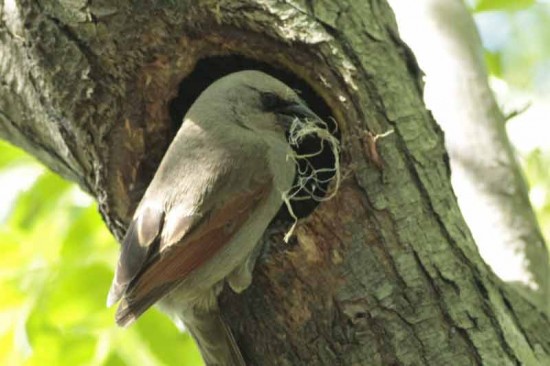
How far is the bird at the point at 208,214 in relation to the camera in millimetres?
3789

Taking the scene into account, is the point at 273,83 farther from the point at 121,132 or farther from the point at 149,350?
the point at 149,350

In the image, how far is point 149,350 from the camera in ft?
15.3

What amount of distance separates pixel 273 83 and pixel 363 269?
4.03ft

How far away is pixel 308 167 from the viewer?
15.3 feet

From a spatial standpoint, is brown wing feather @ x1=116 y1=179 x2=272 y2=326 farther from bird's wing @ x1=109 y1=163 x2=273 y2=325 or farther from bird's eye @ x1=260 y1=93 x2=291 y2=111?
bird's eye @ x1=260 y1=93 x2=291 y2=111

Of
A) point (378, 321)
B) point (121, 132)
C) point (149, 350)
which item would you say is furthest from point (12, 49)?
point (378, 321)

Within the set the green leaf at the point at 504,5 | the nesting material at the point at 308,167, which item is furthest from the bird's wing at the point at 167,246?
the green leaf at the point at 504,5

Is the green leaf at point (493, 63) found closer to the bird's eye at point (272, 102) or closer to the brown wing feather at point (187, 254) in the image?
the bird's eye at point (272, 102)

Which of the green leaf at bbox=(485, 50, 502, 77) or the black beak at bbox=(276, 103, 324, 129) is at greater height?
the green leaf at bbox=(485, 50, 502, 77)

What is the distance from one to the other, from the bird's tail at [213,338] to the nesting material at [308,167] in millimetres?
561

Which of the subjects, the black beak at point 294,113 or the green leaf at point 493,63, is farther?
the green leaf at point 493,63

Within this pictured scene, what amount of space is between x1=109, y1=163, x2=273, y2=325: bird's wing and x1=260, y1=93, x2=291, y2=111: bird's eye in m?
0.59

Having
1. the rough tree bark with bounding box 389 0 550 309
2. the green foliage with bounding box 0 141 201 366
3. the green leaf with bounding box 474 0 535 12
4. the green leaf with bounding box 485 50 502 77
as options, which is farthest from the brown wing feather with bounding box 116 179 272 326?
the green leaf with bounding box 485 50 502 77

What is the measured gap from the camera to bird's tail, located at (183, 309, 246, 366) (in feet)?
12.6
